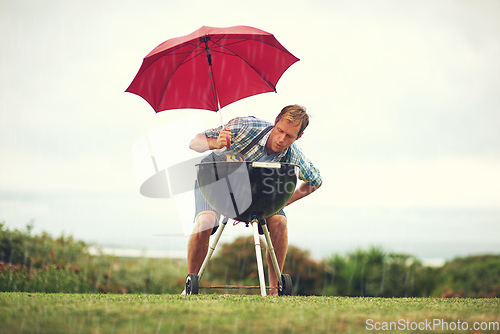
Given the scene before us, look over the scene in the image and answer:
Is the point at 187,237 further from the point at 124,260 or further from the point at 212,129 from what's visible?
the point at 124,260

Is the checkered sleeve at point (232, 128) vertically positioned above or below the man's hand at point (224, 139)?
above

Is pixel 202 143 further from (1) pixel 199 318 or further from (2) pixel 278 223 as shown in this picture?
(1) pixel 199 318

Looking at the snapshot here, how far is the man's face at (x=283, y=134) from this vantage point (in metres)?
3.69

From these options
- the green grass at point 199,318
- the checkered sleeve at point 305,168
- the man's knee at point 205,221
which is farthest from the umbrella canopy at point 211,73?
the green grass at point 199,318

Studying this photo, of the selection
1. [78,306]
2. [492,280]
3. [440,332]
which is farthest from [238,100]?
[492,280]

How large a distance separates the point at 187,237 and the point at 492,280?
6313 millimetres

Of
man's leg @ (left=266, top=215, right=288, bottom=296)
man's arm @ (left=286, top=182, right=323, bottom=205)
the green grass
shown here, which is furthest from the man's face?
the green grass

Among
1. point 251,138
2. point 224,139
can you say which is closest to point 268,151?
point 251,138

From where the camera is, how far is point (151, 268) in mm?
8086

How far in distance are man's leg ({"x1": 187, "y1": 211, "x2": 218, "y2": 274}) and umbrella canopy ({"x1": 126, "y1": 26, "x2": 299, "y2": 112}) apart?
38.5 inches

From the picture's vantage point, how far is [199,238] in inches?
156

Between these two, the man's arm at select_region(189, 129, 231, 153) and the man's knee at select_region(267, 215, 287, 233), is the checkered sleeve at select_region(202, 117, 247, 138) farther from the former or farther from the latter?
the man's knee at select_region(267, 215, 287, 233)

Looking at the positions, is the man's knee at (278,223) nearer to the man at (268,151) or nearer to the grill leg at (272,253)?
the man at (268,151)

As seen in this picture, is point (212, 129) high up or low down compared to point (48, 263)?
up
